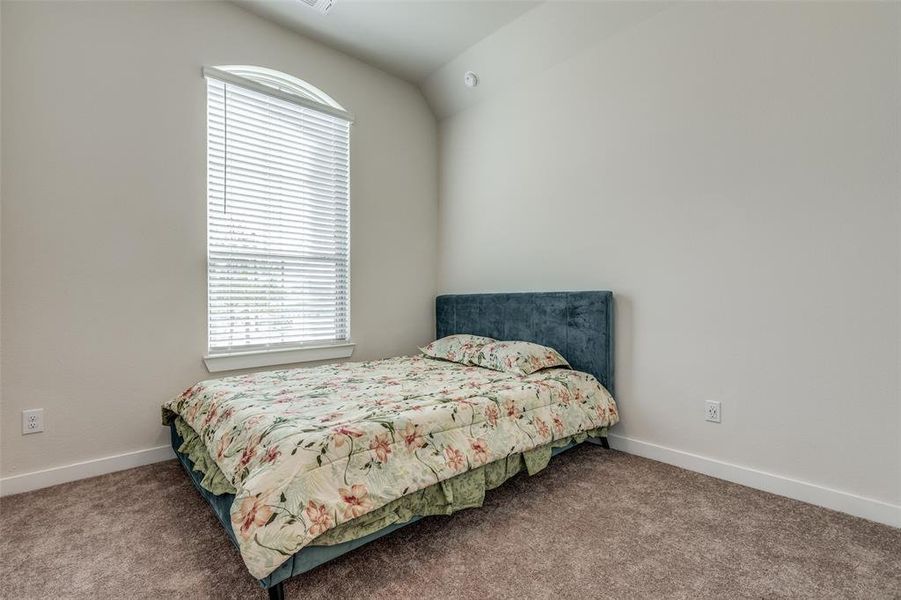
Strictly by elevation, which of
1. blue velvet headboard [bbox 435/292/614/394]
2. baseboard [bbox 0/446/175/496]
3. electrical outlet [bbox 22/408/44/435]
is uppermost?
blue velvet headboard [bbox 435/292/614/394]

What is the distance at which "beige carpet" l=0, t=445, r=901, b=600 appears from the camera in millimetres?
1337

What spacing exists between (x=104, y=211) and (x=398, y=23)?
7.13 ft

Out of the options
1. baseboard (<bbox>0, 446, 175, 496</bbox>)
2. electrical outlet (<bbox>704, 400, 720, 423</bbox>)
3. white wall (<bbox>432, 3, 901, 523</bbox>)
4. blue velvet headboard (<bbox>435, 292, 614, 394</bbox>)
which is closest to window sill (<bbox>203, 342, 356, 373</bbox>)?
baseboard (<bbox>0, 446, 175, 496</bbox>)

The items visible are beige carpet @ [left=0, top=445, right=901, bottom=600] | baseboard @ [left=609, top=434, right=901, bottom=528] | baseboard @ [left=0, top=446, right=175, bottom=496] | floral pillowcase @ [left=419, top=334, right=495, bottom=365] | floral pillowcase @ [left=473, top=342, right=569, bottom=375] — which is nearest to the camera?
beige carpet @ [left=0, top=445, right=901, bottom=600]

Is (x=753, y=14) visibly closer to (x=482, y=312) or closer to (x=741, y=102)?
(x=741, y=102)

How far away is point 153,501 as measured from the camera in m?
1.93

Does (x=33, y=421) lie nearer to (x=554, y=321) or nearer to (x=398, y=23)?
(x=554, y=321)

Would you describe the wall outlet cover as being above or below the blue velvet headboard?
below

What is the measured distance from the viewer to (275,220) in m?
2.88

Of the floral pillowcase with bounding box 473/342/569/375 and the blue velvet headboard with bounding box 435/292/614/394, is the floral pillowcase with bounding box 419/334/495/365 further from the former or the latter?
the blue velvet headboard with bounding box 435/292/614/394

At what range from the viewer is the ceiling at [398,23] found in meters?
2.69

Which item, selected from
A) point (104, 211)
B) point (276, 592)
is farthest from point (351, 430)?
point (104, 211)

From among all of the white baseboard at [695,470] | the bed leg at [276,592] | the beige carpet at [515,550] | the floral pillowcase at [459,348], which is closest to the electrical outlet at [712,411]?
the white baseboard at [695,470]

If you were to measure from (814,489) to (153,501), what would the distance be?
9.99ft
